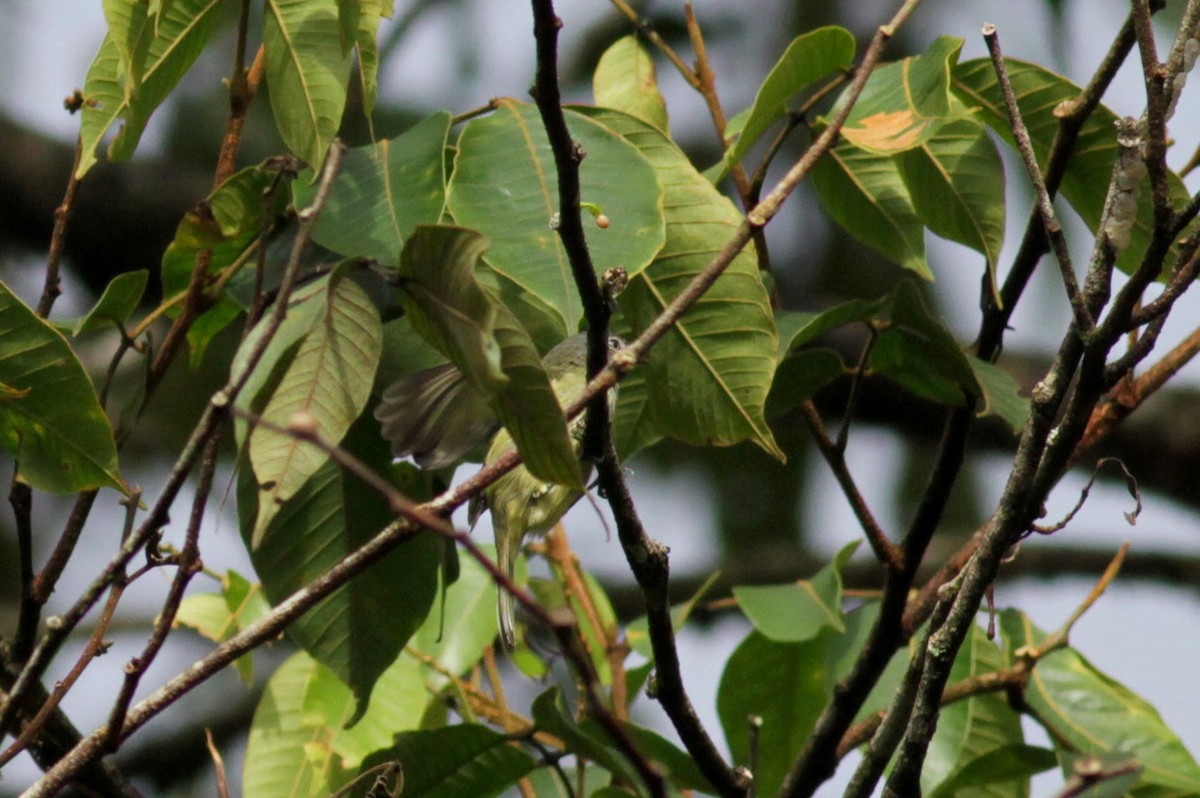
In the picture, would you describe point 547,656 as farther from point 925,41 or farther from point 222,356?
point 925,41

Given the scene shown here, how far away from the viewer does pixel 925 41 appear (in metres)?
4.55

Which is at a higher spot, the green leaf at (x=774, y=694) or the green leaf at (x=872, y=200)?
the green leaf at (x=872, y=200)

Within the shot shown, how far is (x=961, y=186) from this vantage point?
4.80 ft

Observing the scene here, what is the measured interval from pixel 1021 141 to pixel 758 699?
89cm

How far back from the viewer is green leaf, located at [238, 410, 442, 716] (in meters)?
1.37

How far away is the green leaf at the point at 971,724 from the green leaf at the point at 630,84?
78 centimetres

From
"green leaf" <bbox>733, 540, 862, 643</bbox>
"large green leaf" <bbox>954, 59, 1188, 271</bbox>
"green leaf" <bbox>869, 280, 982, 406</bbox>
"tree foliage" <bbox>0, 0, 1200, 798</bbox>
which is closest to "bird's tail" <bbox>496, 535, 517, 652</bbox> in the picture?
"tree foliage" <bbox>0, 0, 1200, 798</bbox>

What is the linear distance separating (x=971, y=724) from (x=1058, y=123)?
728mm

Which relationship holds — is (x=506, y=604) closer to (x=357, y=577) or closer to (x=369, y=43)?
(x=357, y=577)

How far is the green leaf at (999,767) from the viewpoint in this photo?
4.76 feet

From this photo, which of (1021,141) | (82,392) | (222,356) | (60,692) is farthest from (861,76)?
(222,356)

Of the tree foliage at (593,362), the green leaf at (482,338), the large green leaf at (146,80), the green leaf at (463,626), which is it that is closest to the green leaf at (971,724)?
the tree foliage at (593,362)

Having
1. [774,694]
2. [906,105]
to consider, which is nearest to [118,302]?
[906,105]

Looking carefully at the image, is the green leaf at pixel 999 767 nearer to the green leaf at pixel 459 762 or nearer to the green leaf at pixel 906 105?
the green leaf at pixel 459 762
